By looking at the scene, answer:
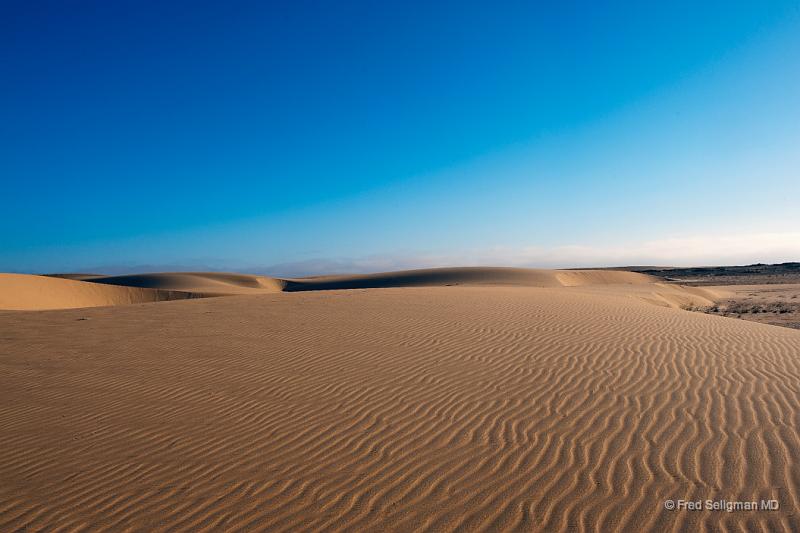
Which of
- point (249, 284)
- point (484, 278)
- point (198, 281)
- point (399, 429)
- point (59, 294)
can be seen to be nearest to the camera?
point (399, 429)

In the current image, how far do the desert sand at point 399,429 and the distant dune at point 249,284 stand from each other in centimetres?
1752

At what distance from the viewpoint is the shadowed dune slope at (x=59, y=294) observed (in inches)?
943

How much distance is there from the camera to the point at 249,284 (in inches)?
2285

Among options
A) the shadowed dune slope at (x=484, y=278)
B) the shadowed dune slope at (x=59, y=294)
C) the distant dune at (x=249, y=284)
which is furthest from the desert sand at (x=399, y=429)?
the shadowed dune slope at (x=484, y=278)

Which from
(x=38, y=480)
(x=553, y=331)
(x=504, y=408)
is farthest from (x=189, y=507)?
(x=553, y=331)

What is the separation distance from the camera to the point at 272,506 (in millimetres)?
3879

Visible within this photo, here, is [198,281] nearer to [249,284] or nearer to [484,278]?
[249,284]

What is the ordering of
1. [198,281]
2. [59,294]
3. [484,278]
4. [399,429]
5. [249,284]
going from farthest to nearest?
[249,284] < [198,281] < [484,278] < [59,294] < [399,429]

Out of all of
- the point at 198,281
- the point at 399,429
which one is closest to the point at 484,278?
the point at 198,281

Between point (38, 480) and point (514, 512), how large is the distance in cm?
439

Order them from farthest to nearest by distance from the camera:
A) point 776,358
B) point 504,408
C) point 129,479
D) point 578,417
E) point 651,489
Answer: point 776,358 < point 504,408 < point 578,417 < point 129,479 < point 651,489

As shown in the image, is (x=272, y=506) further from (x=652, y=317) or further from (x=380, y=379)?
(x=652, y=317)

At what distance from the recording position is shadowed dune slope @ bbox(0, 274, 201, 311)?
2395 cm

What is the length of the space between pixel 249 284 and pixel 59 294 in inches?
1177
